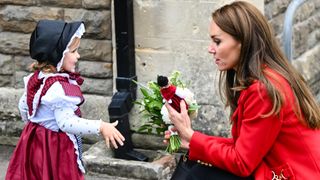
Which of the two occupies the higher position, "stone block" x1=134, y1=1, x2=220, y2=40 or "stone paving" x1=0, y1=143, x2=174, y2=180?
"stone block" x1=134, y1=1, x2=220, y2=40

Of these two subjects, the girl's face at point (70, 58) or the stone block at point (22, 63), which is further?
the stone block at point (22, 63)

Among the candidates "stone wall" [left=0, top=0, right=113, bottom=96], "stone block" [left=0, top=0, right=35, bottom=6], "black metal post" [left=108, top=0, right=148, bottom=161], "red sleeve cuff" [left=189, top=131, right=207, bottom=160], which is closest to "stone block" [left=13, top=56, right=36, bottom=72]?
"stone wall" [left=0, top=0, right=113, bottom=96]

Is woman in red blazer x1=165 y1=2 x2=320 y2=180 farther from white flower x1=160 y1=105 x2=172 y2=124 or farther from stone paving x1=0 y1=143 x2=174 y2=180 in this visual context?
stone paving x1=0 y1=143 x2=174 y2=180

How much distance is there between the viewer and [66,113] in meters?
4.01

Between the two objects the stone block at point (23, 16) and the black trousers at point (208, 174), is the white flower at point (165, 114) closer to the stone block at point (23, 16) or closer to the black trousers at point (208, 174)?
the black trousers at point (208, 174)

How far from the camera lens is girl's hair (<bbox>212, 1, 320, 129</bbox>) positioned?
3.43m

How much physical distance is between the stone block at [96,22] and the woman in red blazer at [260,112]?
236 cm

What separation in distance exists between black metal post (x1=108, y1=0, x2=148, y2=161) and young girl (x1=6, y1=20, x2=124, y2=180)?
138cm

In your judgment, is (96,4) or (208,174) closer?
(208,174)

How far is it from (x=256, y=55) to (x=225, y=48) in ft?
0.50

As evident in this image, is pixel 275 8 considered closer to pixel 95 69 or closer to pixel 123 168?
pixel 95 69

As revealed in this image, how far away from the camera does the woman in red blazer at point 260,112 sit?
3352mm

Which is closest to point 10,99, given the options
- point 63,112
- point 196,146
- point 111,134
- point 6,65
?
point 6,65

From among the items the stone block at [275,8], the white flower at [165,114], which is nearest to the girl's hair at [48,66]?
the white flower at [165,114]
